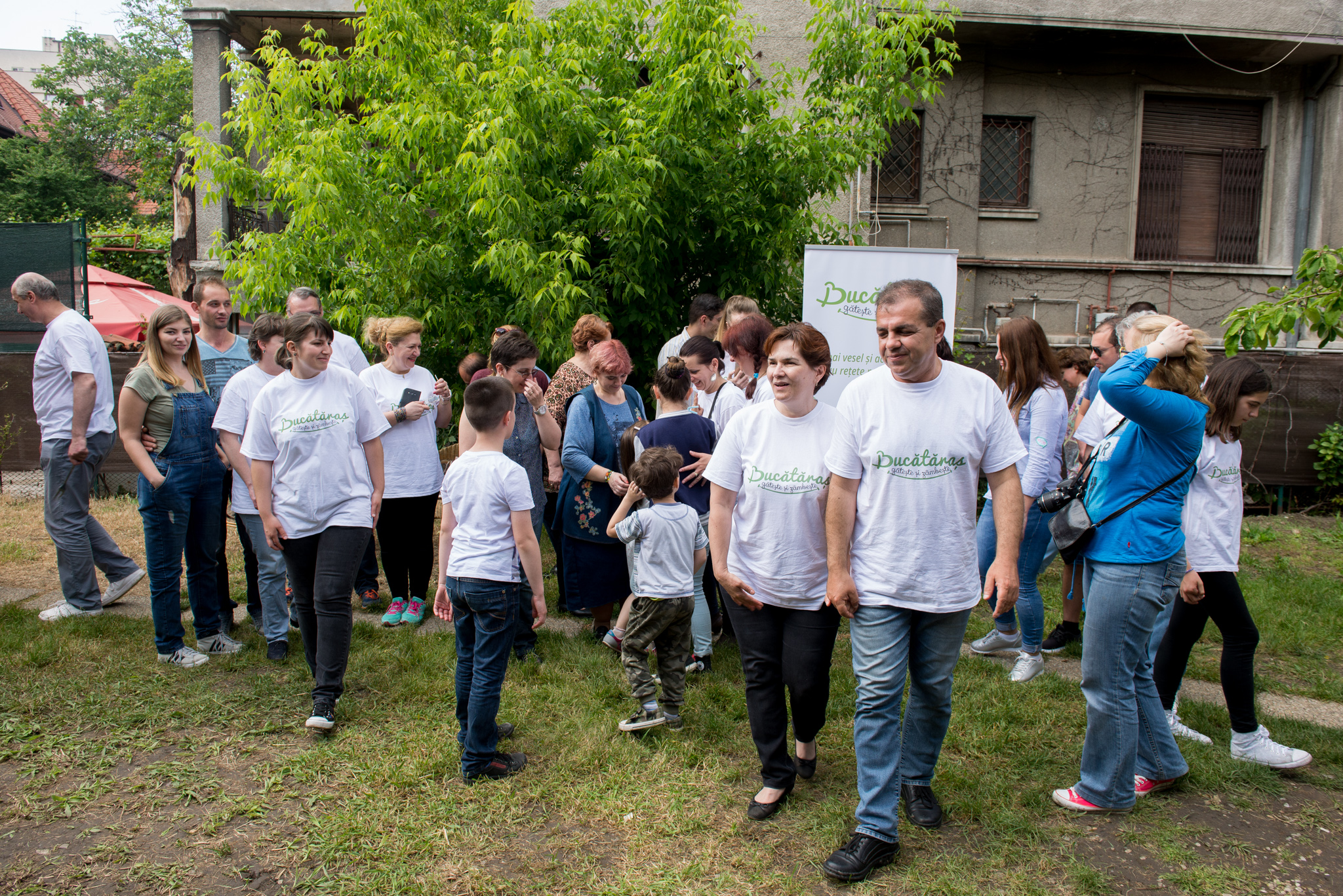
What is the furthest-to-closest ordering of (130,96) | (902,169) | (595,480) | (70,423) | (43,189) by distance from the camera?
(130,96), (43,189), (902,169), (70,423), (595,480)

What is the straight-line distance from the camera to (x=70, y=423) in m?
5.34

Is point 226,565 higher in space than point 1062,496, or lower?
lower

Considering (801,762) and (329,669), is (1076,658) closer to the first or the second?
(801,762)

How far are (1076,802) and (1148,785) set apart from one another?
37cm

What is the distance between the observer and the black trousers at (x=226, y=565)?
16.6ft

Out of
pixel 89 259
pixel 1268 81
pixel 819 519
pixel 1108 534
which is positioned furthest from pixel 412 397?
pixel 89 259

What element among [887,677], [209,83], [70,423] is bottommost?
[887,677]

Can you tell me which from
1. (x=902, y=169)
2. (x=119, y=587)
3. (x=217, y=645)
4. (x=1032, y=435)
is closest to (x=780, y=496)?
(x=1032, y=435)

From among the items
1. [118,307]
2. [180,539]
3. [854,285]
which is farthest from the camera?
[118,307]

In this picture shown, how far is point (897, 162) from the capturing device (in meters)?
10.9

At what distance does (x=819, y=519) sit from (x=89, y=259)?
18519mm

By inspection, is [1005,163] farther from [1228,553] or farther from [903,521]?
[903,521]

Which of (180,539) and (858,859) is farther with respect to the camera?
(180,539)

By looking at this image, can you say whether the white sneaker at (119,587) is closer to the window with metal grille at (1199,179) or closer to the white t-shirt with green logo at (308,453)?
the white t-shirt with green logo at (308,453)
